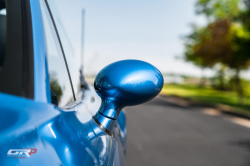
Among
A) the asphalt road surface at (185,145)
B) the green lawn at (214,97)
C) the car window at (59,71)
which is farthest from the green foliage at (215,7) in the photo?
the car window at (59,71)

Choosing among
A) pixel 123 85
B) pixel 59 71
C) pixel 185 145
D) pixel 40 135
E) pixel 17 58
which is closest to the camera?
pixel 40 135

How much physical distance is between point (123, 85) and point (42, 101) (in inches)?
11.8

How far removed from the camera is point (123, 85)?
3.04ft

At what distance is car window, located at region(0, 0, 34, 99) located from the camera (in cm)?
76

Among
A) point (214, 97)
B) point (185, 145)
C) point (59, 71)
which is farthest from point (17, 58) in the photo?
point (214, 97)

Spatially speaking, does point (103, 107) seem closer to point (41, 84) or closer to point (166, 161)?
point (41, 84)

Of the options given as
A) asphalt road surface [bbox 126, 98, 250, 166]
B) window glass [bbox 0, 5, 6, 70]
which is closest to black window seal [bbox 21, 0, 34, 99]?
window glass [bbox 0, 5, 6, 70]

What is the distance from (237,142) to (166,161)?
8.57ft

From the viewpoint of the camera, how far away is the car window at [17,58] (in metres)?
0.76

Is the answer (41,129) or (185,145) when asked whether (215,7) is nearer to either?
(185,145)

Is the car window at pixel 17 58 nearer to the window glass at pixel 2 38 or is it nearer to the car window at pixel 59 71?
the window glass at pixel 2 38

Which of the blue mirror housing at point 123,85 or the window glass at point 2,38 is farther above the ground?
the window glass at point 2,38

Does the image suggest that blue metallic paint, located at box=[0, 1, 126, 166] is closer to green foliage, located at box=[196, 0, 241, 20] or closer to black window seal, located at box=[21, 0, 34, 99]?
black window seal, located at box=[21, 0, 34, 99]

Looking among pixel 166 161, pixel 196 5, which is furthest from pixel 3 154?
pixel 196 5
